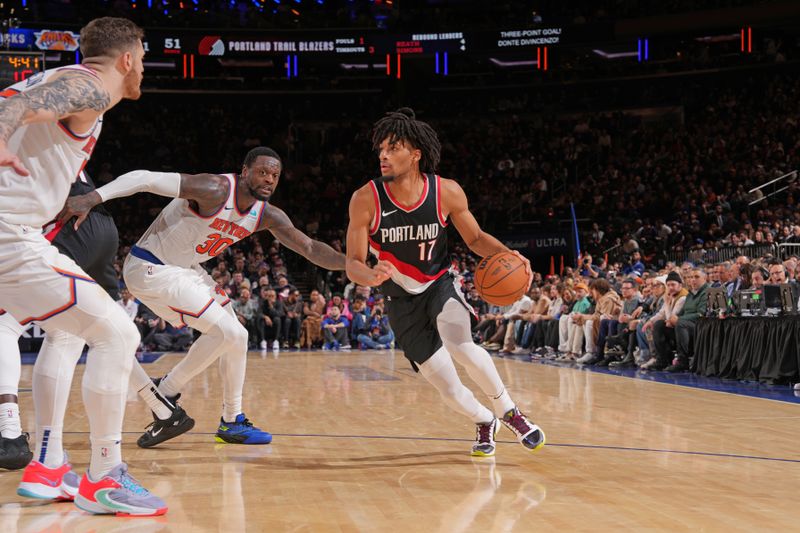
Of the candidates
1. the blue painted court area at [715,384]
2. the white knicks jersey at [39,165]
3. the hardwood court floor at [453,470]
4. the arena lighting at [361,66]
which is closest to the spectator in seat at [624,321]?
the blue painted court area at [715,384]

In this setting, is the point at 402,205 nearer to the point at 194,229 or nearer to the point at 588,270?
the point at 194,229

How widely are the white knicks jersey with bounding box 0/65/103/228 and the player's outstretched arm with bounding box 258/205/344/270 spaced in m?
1.71

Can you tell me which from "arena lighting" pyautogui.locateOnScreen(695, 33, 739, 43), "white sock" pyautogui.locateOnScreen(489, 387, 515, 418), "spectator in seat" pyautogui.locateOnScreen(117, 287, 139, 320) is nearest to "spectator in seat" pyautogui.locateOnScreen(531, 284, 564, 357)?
"spectator in seat" pyautogui.locateOnScreen(117, 287, 139, 320)

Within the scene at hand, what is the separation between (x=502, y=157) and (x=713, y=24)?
7145 mm

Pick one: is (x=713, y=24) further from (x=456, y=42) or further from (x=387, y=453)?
(x=387, y=453)

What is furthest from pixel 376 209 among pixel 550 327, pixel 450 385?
pixel 550 327

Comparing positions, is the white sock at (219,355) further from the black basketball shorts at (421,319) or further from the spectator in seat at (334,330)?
the spectator in seat at (334,330)

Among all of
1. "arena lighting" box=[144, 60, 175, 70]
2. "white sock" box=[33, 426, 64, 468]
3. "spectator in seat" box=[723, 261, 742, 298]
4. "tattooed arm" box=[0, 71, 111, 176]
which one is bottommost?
"white sock" box=[33, 426, 64, 468]

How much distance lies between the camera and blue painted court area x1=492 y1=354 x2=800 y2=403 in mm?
7633

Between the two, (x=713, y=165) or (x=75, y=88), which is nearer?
(x=75, y=88)

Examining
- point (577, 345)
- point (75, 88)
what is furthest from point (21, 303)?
point (577, 345)

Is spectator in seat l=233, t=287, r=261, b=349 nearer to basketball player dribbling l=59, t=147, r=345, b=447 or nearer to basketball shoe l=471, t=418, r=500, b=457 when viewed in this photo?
basketball player dribbling l=59, t=147, r=345, b=447

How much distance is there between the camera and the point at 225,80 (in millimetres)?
28625

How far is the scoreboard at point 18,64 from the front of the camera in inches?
457
